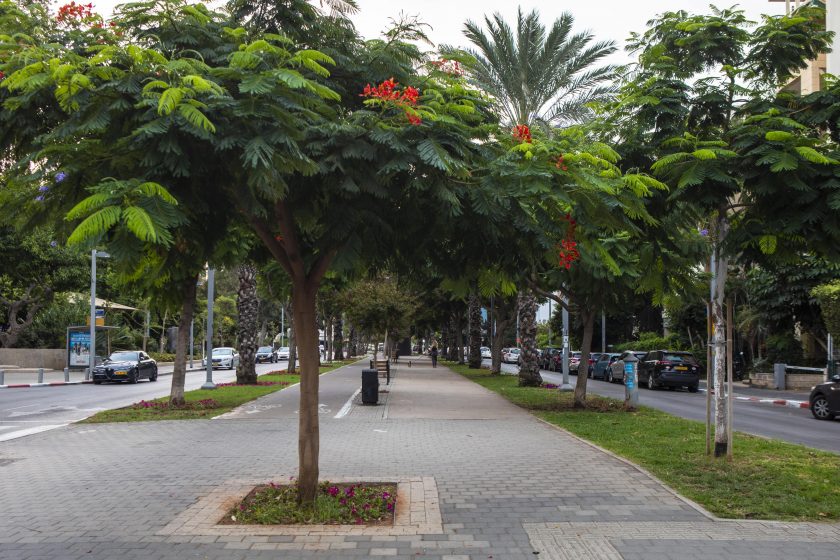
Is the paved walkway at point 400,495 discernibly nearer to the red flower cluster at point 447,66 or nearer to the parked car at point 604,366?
the red flower cluster at point 447,66

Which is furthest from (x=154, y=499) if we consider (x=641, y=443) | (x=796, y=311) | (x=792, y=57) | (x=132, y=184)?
(x=796, y=311)

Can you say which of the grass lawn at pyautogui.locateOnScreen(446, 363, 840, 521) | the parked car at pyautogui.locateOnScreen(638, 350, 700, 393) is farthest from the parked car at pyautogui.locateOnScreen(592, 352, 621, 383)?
the grass lawn at pyautogui.locateOnScreen(446, 363, 840, 521)

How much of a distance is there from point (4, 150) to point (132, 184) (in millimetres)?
2057

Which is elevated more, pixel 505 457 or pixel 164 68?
pixel 164 68

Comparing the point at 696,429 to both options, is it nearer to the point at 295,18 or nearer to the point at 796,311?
the point at 295,18

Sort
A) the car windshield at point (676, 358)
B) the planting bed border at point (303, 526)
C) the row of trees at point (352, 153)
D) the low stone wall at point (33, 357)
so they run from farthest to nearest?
the low stone wall at point (33, 357) → the car windshield at point (676, 358) → the planting bed border at point (303, 526) → the row of trees at point (352, 153)

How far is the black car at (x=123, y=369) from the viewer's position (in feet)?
99.6

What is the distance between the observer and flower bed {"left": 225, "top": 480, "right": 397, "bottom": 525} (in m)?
6.45

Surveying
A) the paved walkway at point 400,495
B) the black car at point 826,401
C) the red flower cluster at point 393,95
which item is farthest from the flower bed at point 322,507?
the black car at point 826,401

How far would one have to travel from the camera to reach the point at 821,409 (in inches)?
668

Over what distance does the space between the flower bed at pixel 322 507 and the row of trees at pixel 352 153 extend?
10.6 inches

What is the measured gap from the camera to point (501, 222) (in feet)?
19.5

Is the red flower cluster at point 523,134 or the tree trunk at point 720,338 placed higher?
the red flower cluster at point 523,134

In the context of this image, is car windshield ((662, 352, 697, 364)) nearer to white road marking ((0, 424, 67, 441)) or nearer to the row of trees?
the row of trees
